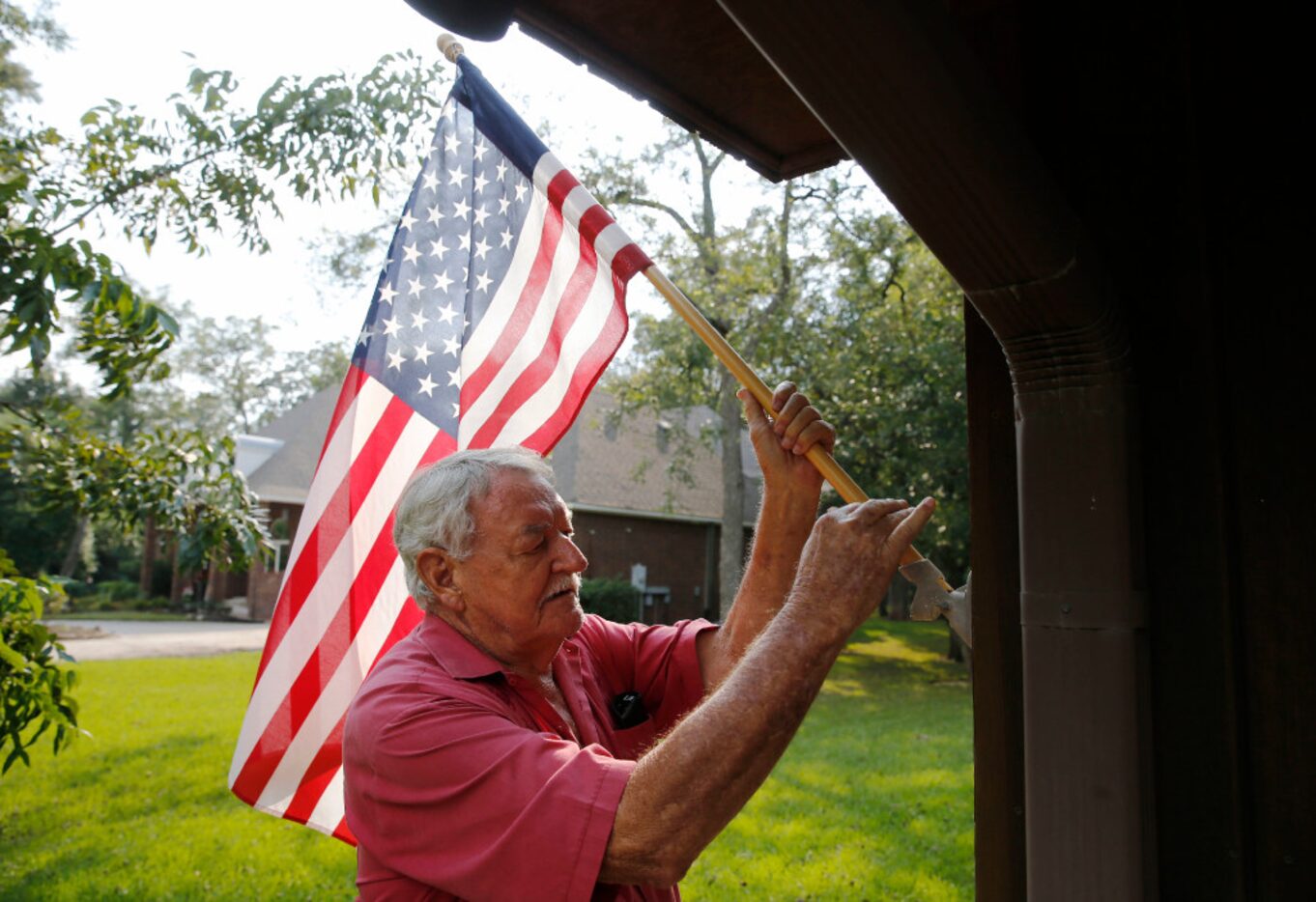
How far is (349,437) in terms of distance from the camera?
3143mm

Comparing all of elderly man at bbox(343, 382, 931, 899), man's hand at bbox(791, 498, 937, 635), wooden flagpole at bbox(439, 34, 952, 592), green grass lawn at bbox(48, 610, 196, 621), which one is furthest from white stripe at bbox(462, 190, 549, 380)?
green grass lawn at bbox(48, 610, 196, 621)

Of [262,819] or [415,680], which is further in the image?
[262,819]

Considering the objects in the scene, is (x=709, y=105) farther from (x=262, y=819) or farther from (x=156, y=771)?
(x=156, y=771)

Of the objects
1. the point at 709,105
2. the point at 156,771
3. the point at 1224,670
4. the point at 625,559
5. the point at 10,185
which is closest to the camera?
the point at 1224,670

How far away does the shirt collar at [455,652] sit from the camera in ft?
6.98

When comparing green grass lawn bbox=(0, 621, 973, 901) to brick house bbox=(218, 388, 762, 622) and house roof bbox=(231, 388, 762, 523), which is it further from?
brick house bbox=(218, 388, 762, 622)

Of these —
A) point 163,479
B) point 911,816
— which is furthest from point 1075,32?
point 911,816

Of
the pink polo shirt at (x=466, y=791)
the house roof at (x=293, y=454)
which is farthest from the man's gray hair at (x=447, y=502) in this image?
the house roof at (x=293, y=454)

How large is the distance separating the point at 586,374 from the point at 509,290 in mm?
447

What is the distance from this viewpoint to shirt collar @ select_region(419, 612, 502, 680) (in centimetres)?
213

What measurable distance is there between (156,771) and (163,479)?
5.13m

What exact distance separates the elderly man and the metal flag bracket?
12cm

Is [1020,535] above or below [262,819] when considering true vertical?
above

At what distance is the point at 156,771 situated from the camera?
9461 millimetres
